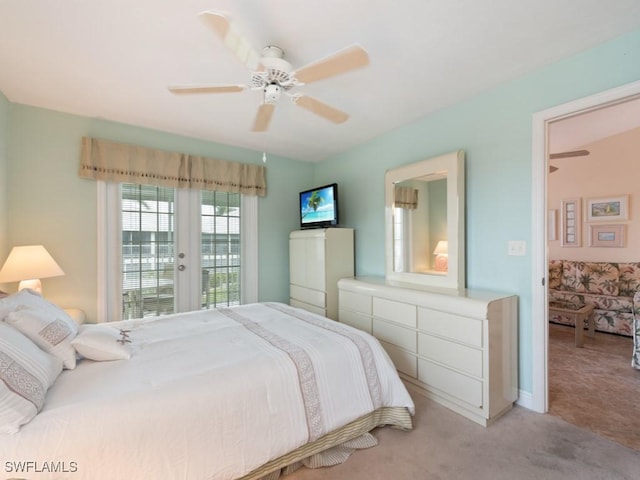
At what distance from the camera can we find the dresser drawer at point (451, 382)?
6.72 ft

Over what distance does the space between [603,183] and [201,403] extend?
587 centimetres

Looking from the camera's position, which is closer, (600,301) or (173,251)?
(173,251)

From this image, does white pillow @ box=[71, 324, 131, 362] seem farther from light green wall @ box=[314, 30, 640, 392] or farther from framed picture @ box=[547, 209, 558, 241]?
framed picture @ box=[547, 209, 558, 241]

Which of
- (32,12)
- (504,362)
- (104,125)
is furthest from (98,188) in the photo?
(504,362)

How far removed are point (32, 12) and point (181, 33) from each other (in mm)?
737

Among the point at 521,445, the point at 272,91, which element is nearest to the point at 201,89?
the point at 272,91

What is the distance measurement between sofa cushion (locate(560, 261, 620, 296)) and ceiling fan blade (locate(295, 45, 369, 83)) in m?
4.69

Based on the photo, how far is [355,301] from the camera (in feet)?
9.83

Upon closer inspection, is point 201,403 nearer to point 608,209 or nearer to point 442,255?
point 442,255

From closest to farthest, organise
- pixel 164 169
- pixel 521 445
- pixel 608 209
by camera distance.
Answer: pixel 521 445 → pixel 164 169 → pixel 608 209

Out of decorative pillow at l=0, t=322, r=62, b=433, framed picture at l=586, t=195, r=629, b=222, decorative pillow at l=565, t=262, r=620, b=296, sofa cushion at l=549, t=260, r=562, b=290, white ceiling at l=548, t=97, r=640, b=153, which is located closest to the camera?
decorative pillow at l=0, t=322, r=62, b=433

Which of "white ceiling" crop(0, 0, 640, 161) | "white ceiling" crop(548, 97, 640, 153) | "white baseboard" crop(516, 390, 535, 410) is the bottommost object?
"white baseboard" crop(516, 390, 535, 410)

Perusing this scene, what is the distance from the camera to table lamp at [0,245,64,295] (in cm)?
227

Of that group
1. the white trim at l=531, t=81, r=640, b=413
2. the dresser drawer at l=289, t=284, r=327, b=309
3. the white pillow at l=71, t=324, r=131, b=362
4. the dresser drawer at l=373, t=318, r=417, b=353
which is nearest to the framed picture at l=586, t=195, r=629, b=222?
the white trim at l=531, t=81, r=640, b=413
